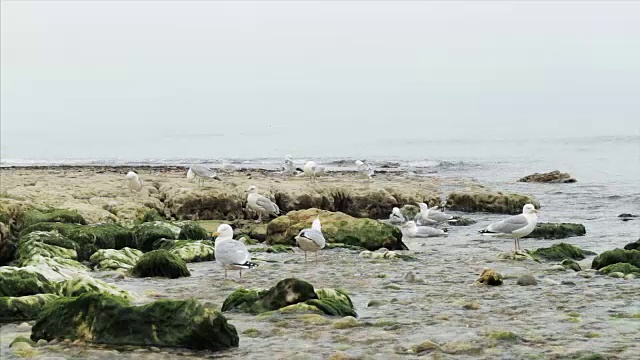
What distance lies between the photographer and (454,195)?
24.7 meters

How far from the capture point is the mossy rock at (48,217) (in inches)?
603

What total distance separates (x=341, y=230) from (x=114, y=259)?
5.14 m

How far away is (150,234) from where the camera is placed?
1501cm

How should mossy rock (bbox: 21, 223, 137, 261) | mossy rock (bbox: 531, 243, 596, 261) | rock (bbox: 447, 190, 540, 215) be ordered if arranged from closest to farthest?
mossy rock (bbox: 531, 243, 596, 261), mossy rock (bbox: 21, 223, 137, 261), rock (bbox: 447, 190, 540, 215)

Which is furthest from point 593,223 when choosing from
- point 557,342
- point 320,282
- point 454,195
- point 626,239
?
point 557,342

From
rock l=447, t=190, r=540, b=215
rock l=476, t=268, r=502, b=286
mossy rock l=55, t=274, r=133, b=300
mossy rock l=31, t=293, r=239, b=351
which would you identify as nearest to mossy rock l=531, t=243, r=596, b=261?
rock l=476, t=268, r=502, b=286

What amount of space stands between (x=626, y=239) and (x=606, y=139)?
62057 mm

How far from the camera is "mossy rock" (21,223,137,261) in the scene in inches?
538

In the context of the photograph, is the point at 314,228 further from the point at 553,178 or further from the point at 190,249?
the point at 553,178

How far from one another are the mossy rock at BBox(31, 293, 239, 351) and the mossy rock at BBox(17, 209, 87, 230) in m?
8.66

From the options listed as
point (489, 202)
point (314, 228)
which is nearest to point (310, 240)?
point (314, 228)

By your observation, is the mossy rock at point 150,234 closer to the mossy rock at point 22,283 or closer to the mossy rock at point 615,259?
the mossy rock at point 22,283

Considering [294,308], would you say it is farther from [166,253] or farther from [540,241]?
[540,241]

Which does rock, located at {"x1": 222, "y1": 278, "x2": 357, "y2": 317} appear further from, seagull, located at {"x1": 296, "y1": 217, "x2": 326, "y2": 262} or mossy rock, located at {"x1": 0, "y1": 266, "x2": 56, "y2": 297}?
seagull, located at {"x1": 296, "y1": 217, "x2": 326, "y2": 262}
